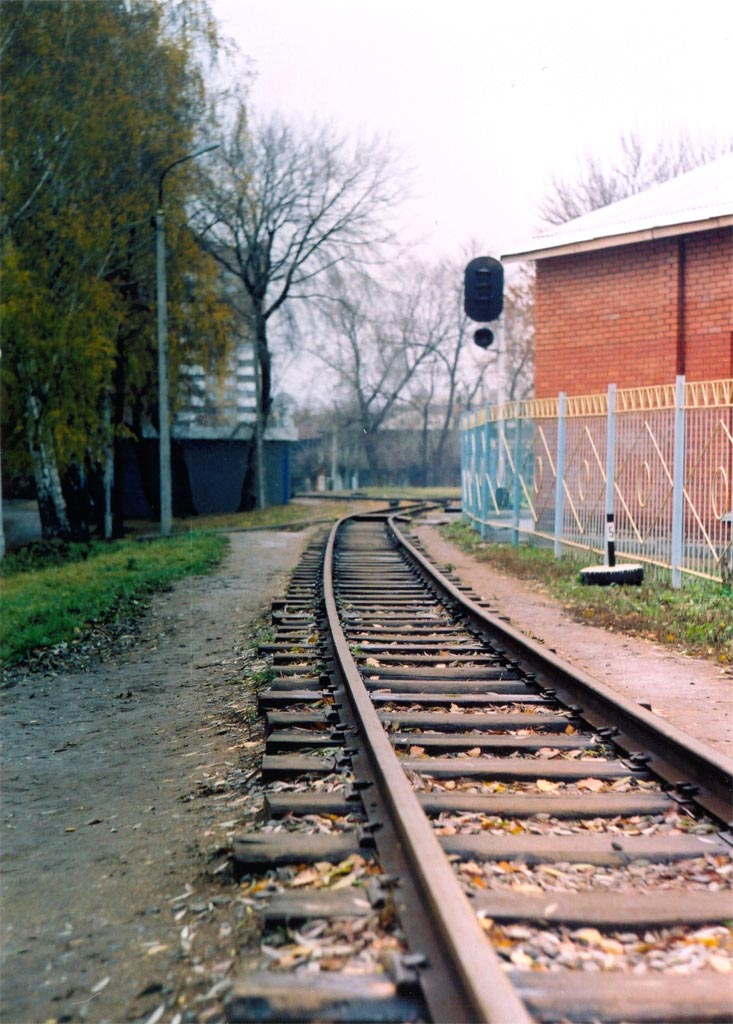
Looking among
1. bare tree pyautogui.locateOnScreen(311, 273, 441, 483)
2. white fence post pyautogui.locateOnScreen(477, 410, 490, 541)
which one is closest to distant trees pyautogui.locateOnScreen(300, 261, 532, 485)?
bare tree pyautogui.locateOnScreen(311, 273, 441, 483)

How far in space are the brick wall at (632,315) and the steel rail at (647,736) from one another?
31.8ft

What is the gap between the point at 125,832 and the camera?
15.0 ft

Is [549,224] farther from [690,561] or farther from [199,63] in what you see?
[690,561]

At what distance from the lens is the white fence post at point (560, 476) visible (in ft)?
46.4

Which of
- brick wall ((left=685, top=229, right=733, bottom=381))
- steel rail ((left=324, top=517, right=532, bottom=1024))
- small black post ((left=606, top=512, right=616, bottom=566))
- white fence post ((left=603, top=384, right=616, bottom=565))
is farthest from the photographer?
brick wall ((left=685, top=229, right=733, bottom=381))

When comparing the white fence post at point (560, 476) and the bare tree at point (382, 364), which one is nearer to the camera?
the white fence post at point (560, 476)

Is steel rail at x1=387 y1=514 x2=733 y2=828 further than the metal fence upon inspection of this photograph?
No

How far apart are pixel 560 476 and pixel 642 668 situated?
7.11 metres

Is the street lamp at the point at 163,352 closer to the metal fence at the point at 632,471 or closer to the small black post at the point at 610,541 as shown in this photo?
the metal fence at the point at 632,471

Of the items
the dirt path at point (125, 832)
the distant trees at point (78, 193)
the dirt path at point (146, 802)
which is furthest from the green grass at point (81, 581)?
the distant trees at point (78, 193)

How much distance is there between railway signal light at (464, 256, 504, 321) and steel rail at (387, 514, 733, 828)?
11.5 m

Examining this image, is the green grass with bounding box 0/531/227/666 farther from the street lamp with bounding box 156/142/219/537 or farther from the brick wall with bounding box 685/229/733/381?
the brick wall with bounding box 685/229/733/381

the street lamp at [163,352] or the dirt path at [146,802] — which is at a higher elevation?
the street lamp at [163,352]

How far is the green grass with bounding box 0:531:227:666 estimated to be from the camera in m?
10.4
